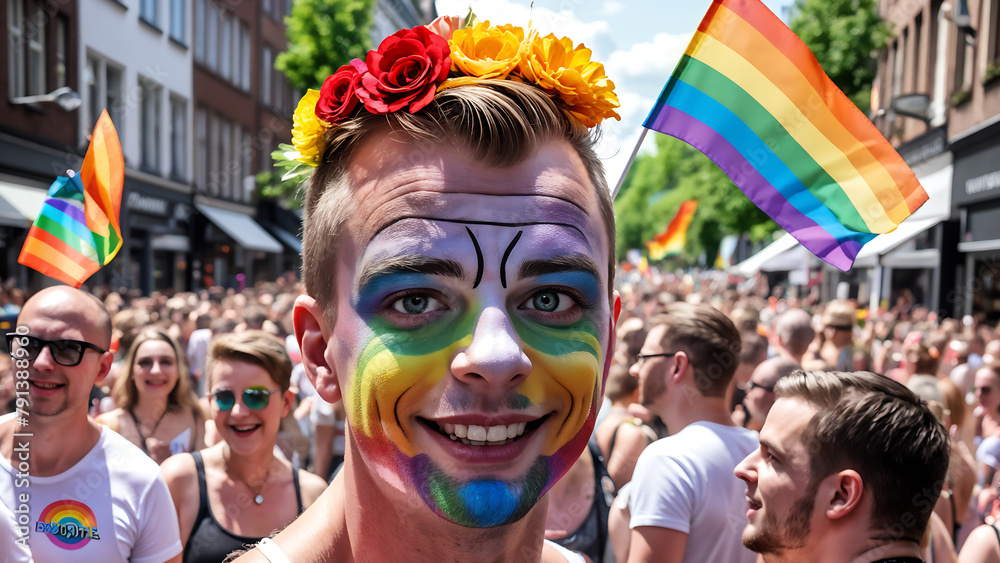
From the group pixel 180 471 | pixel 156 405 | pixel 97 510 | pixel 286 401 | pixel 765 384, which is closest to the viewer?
pixel 97 510

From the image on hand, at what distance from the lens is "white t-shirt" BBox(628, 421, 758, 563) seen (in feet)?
9.98

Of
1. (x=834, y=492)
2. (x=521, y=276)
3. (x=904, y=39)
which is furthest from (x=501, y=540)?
(x=904, y=39)

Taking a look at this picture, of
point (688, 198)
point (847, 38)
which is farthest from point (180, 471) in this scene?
point (688, 198)

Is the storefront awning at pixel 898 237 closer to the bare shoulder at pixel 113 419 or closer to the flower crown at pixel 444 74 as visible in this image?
the bare shoulder at pixel 113 419

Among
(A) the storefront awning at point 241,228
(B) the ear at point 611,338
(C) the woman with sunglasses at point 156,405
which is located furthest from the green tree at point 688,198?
(A) the storefront awning at point 241,228

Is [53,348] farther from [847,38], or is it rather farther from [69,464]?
[847,38]

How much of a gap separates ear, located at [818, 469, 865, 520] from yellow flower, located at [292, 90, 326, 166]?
5.45ft

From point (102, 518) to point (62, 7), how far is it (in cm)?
1508

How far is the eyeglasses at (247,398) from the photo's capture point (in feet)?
12.5

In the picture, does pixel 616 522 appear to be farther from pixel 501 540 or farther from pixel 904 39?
pixel 904 39

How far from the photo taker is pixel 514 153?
164 cm

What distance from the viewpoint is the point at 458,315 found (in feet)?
5.13

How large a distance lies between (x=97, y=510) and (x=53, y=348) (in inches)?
24.7

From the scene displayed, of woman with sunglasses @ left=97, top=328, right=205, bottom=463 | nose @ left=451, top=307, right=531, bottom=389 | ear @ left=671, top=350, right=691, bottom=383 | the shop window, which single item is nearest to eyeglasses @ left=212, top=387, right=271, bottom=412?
woman with sunglasses @ left=97, top=328, right=205, bottom=463
